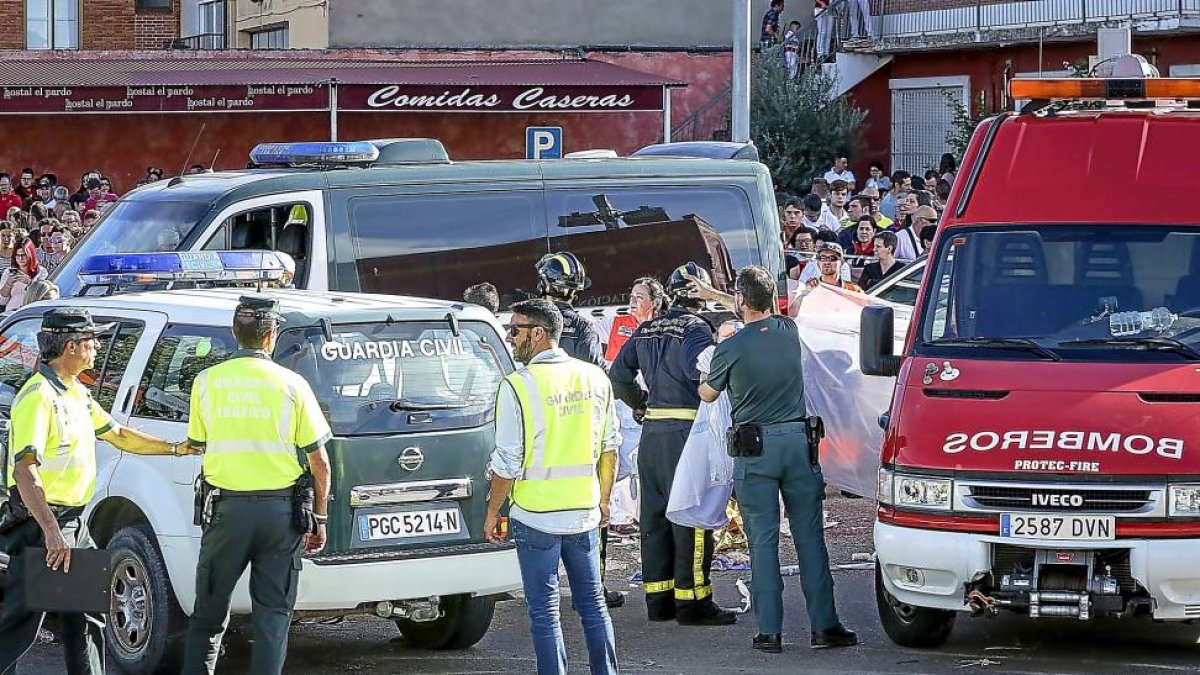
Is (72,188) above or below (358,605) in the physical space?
above

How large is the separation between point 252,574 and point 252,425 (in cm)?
57

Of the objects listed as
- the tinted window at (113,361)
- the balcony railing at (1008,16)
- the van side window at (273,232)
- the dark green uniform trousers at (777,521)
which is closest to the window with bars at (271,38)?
the balcony railing at (1008,16)

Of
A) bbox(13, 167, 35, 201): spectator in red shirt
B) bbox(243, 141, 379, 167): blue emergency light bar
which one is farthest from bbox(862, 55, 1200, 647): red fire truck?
bbox(13, 167, 35, 201): spectator in red shirt

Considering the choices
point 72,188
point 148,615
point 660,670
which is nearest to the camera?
point 148,615

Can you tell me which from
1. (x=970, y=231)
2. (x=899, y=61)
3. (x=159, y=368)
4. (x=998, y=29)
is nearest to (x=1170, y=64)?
(x=998, y=29)

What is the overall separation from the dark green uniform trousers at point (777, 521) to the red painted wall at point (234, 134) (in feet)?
66.0

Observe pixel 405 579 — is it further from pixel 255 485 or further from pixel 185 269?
pixel 185 269

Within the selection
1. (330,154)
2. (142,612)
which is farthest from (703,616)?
(330,154)

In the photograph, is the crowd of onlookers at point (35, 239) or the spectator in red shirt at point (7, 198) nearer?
the crowd of onlookers at point (35, 239)

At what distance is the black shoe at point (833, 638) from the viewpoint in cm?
927

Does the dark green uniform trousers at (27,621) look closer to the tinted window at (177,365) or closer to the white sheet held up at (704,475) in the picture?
the tinted window at (177,365)

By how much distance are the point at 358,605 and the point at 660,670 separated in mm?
1531

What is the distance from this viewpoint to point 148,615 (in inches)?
323

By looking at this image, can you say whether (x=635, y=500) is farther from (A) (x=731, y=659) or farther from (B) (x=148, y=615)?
(B) (x=148, y=615)
